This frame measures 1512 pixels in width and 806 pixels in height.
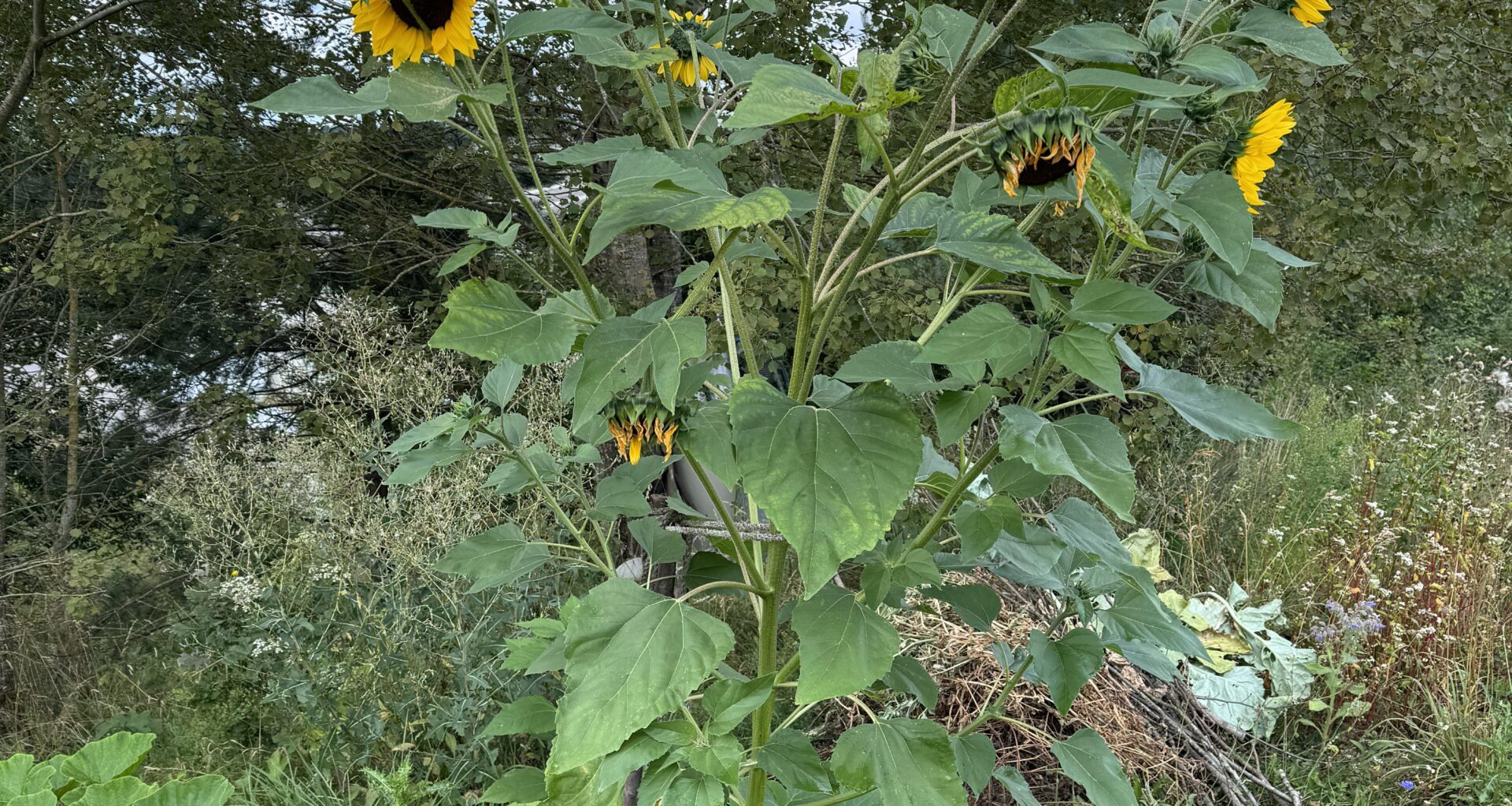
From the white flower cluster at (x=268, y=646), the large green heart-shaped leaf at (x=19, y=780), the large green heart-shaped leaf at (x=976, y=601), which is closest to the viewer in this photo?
the large green heart-shaped leaf at (x=976, y=601)

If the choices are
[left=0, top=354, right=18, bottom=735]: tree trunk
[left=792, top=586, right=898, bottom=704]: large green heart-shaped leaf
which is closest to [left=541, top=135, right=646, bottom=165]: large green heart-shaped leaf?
[left=792, top=586, right=898, bottom=704]: large green heart-shaped leaf

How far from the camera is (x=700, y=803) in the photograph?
96 centimetres

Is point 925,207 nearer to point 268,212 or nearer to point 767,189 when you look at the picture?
point 767,189

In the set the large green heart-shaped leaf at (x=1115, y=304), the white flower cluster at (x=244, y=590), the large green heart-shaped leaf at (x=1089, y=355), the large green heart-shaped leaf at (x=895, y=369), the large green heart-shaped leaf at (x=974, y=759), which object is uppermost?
the large green heart-shaped leaf at (x=1115, y=304)

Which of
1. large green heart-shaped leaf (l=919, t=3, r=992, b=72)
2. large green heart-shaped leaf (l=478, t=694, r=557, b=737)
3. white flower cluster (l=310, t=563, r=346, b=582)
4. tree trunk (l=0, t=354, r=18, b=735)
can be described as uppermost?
large green heart-shaped leaf (l=919, t=3, r=992, b=72)

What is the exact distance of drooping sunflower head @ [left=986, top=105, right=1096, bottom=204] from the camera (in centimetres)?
75

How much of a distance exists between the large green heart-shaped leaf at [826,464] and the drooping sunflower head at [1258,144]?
45 centimetres

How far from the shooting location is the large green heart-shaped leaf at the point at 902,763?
3.37 feet

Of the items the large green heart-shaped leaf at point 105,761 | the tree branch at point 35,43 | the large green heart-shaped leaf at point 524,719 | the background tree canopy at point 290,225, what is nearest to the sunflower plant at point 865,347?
the large green heart-shaped leaf at point 524,719

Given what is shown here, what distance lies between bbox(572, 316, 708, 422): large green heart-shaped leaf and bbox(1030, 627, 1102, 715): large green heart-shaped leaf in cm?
68

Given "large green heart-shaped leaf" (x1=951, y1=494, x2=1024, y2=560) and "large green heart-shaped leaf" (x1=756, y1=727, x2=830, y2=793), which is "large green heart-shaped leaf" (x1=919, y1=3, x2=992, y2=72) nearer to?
"large green heart-shaped leaf" (x1=951, y1=494, x2=1024, y2=560)

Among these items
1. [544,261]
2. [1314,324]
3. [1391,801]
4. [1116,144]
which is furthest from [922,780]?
[1314,324]

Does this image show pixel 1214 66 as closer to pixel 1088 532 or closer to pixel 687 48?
pixel 1088 532

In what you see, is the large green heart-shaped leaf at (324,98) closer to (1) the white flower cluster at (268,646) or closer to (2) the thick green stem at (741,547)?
(2) the thick green stem at (741,547)
